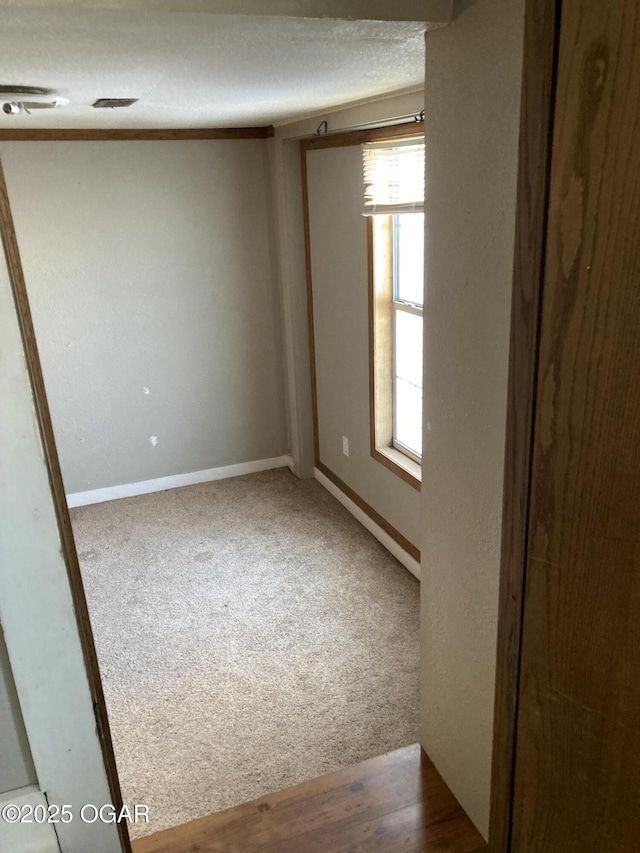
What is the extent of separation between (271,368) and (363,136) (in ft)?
5.46

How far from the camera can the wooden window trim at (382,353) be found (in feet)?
10.2

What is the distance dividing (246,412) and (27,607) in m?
3.37

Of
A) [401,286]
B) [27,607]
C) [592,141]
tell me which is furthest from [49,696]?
[401,286]

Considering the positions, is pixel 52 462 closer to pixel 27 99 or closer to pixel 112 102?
pixel 27 99

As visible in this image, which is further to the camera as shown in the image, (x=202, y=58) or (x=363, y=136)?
(x=363, y=136)

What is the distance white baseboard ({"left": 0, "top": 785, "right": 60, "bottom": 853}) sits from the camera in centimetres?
107

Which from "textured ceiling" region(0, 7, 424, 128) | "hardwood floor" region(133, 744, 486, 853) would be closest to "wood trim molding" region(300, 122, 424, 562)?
"textured ceiling" region(0, 7, 424, 128)

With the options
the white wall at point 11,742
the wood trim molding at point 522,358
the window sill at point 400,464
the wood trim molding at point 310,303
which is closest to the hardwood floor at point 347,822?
the wood trim molding at point 522,358

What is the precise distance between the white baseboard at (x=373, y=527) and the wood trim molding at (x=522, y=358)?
1.92 metres

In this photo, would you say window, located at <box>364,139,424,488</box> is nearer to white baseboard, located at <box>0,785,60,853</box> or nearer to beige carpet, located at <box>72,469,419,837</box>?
beige carpet, located at <box>72,469,419,837</box>

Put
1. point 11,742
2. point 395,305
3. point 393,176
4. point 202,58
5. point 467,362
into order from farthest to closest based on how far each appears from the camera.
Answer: point 395,305 < point 393,176 < point 202,58 < point 467,362 < point 11,742

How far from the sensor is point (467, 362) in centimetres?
134

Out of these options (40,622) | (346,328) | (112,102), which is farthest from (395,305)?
(40,622)

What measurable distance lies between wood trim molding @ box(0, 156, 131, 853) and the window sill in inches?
82.0
